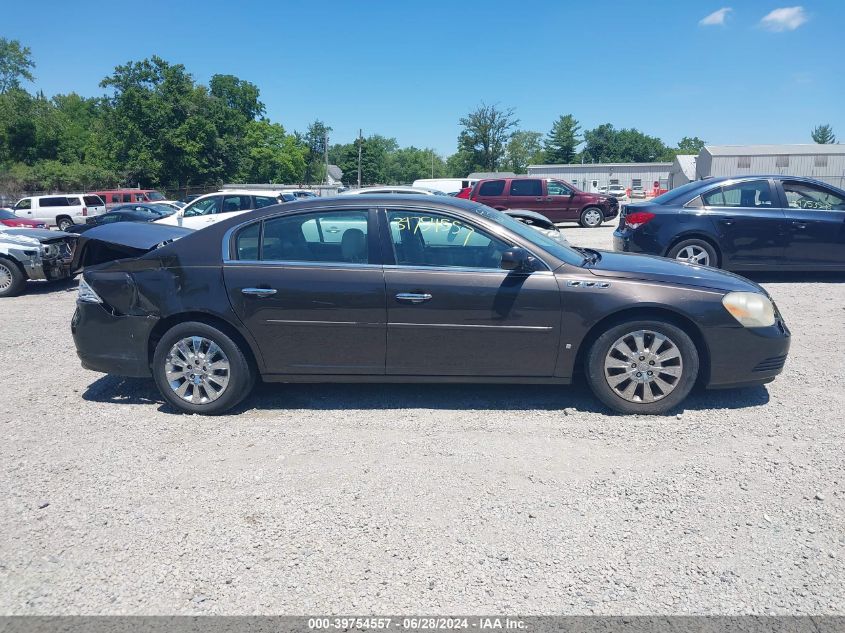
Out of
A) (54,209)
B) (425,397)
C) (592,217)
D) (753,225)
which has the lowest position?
(425,397)

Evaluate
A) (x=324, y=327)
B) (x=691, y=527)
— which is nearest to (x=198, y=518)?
(x=324, y=327)

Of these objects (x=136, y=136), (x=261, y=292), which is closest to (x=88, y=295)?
(x=261, y=292)

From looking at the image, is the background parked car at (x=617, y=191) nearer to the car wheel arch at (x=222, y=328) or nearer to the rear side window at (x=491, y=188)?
the rear side window at (x=491, y=188)

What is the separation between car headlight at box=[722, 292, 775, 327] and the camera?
14.4 ft

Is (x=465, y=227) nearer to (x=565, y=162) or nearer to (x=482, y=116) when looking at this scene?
(x=482, y=116)

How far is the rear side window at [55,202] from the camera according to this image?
32034 millimetres

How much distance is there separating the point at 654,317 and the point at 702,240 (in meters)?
5.46

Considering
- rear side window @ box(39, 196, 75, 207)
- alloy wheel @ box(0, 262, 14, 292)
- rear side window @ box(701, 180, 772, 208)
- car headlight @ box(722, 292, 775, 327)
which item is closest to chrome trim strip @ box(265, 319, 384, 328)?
car headlight @ box(722, 292, 775, 327)

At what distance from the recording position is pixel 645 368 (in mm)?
4398

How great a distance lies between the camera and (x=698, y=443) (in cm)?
402

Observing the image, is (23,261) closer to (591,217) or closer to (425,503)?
(425,503)

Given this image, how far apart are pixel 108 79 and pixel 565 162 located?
59.1 m

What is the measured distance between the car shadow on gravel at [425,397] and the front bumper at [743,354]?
30 centimetres

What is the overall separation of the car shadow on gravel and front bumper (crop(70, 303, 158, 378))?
404mm
